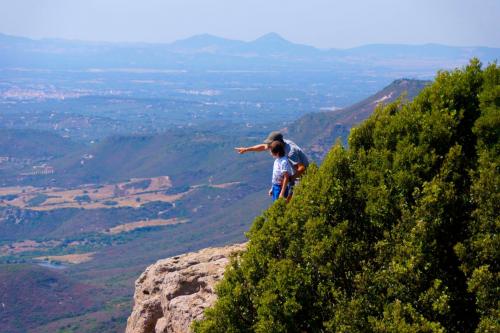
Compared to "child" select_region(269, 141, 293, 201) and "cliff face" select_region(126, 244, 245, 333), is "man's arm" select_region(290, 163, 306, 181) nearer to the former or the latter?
"child" select_region(269, 141, 293, 201)

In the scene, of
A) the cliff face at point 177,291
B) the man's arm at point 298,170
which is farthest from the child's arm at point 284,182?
the cliff face at point 177,291

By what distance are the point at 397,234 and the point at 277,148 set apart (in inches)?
195

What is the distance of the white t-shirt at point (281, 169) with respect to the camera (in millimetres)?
12828

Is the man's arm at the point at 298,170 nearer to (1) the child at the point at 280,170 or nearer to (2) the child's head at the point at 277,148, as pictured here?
(1) the child at the point at 280,170

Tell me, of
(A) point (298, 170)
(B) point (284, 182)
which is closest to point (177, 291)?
(B) point (284, 182)

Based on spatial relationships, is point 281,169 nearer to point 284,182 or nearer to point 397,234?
point 284,182

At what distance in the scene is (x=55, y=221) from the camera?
187m

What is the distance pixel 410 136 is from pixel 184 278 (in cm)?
601

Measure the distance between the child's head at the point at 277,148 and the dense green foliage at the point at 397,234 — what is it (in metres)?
3.15

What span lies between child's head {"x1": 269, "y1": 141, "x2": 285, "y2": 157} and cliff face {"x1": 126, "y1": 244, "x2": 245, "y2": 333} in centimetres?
204

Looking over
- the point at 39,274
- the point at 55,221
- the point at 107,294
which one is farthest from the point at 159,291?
the point at 55,221

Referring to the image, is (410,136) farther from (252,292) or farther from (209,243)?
(209,243)

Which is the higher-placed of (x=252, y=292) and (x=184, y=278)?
(x=252, y=292)

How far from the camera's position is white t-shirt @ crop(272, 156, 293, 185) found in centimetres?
1283
